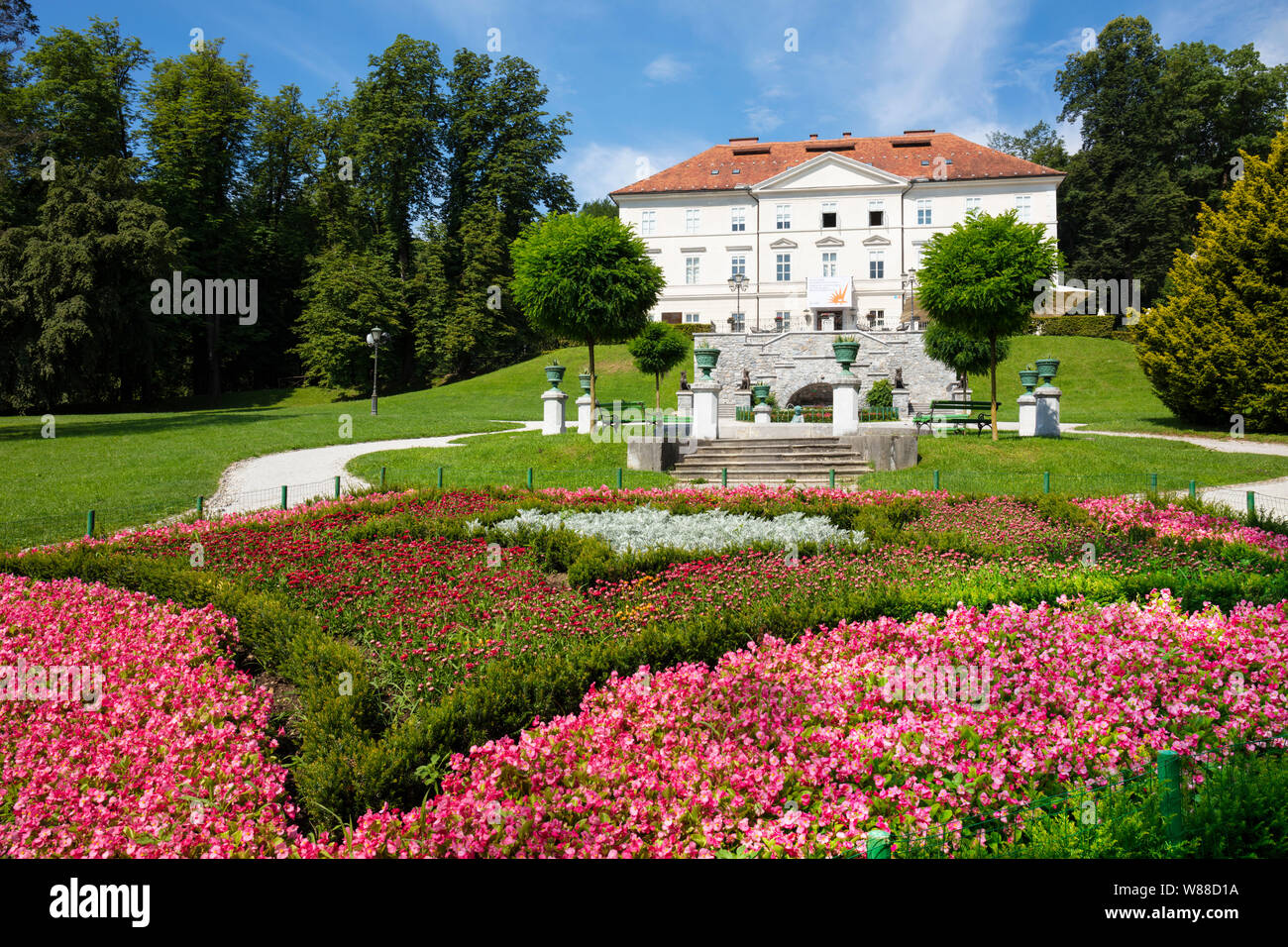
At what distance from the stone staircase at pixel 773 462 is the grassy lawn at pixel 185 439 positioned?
31.4 ft

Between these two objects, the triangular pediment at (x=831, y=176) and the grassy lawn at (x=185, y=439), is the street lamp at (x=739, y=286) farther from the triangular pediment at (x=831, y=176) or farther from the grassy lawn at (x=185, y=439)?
the grassy lawn at (x=185, y=439)

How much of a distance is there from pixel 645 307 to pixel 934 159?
3495 centimetres

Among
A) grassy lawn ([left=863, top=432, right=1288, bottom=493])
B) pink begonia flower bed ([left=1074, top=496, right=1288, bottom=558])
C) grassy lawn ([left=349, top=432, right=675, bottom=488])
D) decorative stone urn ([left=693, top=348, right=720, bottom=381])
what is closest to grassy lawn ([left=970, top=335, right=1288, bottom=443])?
grassy lawn ([left=863, top=432, right=1288, bottom=493])

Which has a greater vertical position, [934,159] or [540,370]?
[934,159]

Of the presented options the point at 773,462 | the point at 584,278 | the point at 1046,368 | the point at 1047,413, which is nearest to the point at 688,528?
the point at 773,462

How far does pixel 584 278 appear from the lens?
22.5 m

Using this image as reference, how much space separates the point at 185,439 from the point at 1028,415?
2261cm

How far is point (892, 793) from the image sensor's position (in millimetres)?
3424

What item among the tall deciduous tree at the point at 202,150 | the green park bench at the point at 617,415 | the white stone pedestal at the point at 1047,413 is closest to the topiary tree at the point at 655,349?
the green park bench at the point at 617,415

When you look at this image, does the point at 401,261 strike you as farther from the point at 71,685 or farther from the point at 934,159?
the point at 71,685

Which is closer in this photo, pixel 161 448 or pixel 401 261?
pixel 161 448

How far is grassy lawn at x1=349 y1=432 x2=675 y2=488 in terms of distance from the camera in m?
14.8

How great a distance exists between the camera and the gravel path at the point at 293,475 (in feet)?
43.2
